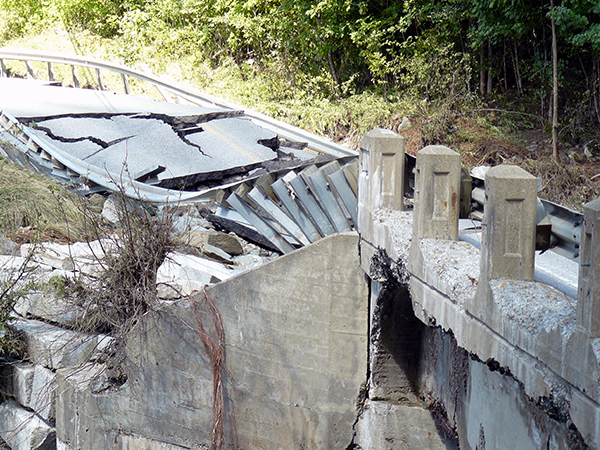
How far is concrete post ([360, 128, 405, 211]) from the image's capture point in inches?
197

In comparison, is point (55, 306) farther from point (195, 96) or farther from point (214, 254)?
point (195, 96)

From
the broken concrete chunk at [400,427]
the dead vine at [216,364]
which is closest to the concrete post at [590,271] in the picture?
the broken concrete chunk at [400,427]

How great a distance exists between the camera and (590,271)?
8.23 ft

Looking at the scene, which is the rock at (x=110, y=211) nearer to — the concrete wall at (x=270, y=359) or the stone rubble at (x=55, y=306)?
the stone rubble at (x=55, y=306)

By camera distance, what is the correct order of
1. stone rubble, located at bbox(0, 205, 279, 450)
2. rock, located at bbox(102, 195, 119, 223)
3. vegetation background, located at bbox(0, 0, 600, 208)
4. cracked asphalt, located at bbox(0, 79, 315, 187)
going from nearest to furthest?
stone rubble, located at bbox(0, 205, 279, 450), rock, located at bbox(102, 195, 119, 223), cracked asphalt, located at bbox(0, 79, 315, 187), vegetation background, located at bbox(0, 0, 600, 208)

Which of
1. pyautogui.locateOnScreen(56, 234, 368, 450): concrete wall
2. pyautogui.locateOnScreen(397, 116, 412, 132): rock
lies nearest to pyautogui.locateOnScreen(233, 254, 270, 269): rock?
pyautogui.locateOnScreen(56, 234, 368, 450): concrete wall

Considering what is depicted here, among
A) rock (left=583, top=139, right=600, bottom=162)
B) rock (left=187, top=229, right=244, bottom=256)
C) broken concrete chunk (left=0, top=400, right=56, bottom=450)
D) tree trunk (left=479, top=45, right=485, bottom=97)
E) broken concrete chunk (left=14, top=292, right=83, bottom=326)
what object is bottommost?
broken concrete chunk (left=0, top=400, right=56, bottom=450)

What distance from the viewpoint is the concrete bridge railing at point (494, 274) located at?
262 centimetres

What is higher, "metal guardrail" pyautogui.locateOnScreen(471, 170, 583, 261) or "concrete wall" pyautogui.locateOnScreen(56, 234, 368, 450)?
"metal guardrail" pyautogui.locateOnScreen(471, 170, 583, 261)

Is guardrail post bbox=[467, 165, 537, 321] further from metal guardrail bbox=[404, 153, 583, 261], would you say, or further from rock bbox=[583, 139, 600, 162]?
rock bbox=[583, 139, 600, 162]

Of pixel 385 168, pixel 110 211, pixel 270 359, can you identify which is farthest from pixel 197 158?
pixel 385 168

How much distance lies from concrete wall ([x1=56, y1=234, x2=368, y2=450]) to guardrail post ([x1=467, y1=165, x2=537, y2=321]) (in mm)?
2239

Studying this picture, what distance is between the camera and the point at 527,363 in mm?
3104

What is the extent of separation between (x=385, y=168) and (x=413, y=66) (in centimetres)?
892
